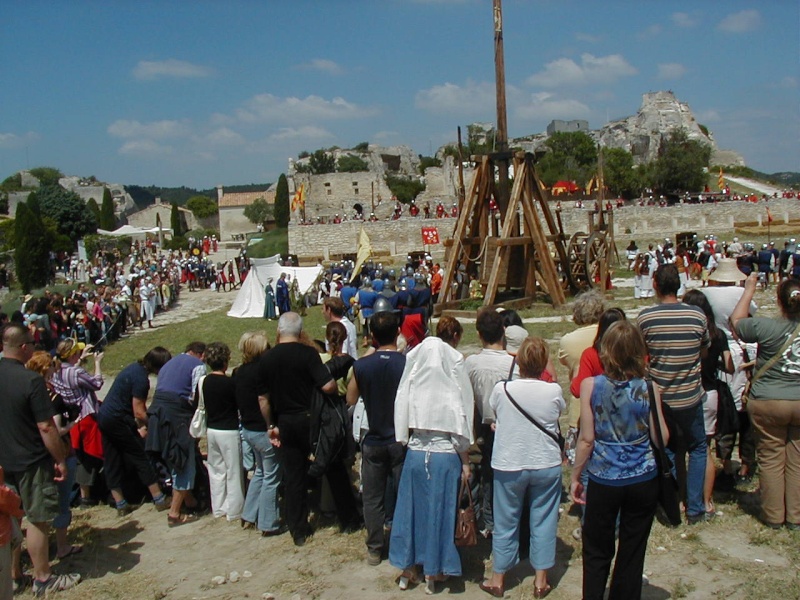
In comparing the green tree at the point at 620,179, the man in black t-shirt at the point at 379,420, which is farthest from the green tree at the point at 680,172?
the man in black t-shirt at the point at 379,420

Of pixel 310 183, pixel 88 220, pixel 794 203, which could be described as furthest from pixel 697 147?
pixel 88 220

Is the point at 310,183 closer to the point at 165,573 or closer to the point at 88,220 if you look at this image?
the point at 88,220

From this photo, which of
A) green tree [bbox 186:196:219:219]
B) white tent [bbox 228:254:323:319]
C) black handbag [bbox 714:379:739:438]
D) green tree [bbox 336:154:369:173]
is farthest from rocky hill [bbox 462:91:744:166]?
black handbag [bbox 714:379:739:438]

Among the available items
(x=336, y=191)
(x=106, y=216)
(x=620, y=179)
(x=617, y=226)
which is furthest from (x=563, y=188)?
(x=106, y=216)

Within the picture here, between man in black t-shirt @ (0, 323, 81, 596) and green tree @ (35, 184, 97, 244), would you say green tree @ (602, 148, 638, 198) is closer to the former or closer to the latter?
green tree @ (35, 184, 97, 244)

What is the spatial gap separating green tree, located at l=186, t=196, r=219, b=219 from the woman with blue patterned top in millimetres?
86089

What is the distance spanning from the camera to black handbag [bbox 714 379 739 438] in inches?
184

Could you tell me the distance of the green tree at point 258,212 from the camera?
71000 millimetres

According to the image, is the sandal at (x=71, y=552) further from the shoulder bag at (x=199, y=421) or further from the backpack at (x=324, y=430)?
the backpack at (x=324, y=430)

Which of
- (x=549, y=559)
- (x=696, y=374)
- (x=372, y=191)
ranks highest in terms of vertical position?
(x=372, y=191)

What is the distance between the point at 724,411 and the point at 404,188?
64427mm

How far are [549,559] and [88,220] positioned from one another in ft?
178

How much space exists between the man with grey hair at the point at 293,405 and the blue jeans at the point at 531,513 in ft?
4.07

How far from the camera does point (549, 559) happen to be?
148 inches
